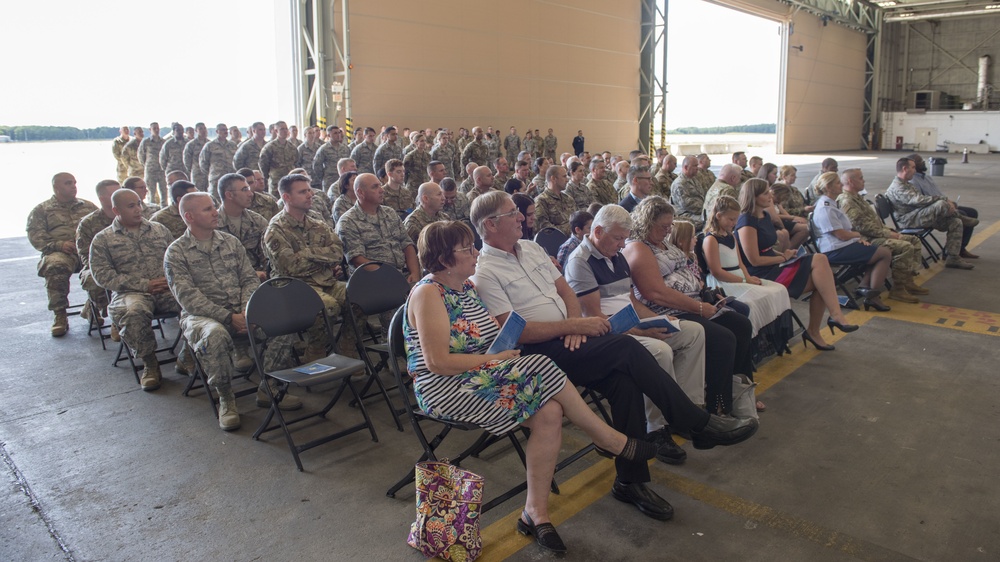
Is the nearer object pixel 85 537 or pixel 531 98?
pixel 85 537

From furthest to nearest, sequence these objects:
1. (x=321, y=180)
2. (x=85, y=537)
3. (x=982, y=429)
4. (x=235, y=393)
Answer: (x=321, y=180)
(x=235, y=393)
(x=982, y=429)
(x=85, y=537)

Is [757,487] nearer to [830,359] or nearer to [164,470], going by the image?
[830,359]

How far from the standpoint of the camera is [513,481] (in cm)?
321

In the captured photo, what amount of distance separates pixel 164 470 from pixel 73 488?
0.38m

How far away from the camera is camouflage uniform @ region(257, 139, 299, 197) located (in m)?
10.3

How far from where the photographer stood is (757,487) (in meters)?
3.10

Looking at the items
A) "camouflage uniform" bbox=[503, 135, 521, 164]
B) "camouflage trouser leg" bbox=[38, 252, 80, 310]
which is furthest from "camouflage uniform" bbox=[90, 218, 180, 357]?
"camouflage uniform" bbox=[503, 135, 521, 164]

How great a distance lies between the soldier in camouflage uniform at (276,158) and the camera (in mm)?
10297

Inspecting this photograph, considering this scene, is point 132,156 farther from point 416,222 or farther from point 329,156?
point 416,222

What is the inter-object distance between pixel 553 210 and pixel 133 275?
405 centimetres

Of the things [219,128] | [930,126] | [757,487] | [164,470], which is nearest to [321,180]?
[219,128]

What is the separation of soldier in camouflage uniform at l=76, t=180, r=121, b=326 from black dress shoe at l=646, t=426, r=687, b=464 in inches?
169

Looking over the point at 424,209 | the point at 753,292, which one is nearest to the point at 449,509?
the point at 753,292

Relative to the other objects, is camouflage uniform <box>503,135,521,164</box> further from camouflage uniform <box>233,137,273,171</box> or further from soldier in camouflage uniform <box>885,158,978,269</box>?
soldier in camouflage uniform <box>885,158,978,269</box>
